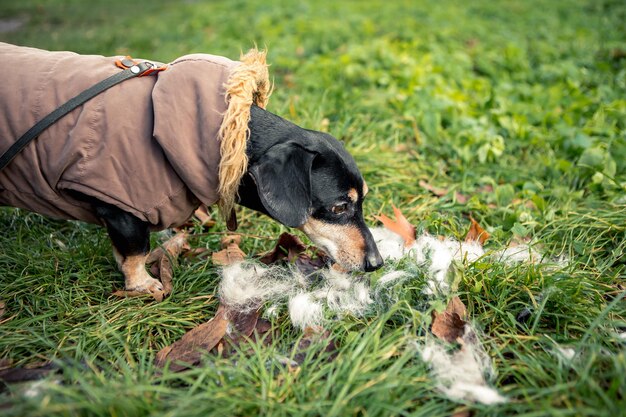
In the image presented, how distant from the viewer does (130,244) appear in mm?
2514

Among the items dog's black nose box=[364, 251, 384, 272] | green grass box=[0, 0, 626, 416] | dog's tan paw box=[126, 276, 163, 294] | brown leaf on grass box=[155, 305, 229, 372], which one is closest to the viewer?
green grass box=[0, 0, 626, 416]

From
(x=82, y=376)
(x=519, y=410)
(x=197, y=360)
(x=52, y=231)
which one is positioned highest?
(x=519, y=410)

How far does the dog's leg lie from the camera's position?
243cm

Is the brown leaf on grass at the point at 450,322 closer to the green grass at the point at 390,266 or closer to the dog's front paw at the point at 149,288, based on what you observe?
the green grass at the point at 390,266

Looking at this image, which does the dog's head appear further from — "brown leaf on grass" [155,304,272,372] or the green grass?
"brown leaf on grass" [155,304,272,372]

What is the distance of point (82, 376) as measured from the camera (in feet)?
5.97

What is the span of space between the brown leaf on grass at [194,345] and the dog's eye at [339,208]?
806mm

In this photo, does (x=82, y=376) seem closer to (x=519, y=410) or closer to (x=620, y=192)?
(x=519, y=410)

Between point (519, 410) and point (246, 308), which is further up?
point (519, 410)

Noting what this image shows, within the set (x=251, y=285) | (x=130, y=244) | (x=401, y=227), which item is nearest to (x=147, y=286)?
(x=130, y=244)

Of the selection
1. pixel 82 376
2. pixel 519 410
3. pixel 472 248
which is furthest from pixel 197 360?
pixel 472 248

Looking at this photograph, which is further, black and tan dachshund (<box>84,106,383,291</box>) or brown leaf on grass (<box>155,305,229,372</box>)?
black and tan dachshund (<box>84,106,383,291</box>)

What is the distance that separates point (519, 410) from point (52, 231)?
2938mm

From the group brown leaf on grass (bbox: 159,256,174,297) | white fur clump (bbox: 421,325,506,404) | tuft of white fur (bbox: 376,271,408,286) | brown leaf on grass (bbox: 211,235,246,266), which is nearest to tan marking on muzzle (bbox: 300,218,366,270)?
tuft of white fur (bbox: 376,271,408,286)
